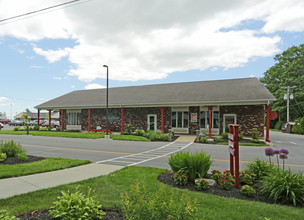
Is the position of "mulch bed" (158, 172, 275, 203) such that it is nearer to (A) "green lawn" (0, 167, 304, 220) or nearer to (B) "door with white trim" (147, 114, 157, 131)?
(A) "green lawn" (0, 167, 304, 220)

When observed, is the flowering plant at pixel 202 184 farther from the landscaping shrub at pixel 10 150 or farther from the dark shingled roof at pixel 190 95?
the dark shingled roof at pixel 190 95

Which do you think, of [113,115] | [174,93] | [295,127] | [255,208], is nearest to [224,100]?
[174,93]

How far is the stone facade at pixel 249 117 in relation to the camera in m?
19.4

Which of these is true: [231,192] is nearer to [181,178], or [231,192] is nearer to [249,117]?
[181,178]

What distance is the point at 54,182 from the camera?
5.71 m

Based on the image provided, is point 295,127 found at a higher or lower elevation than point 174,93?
lower

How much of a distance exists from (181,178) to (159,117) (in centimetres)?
1825

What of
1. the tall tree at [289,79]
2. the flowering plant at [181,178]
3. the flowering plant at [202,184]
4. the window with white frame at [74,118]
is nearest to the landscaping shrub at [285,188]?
the flowering plant at [202,184]

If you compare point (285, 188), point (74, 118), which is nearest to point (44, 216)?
point (285, 188)

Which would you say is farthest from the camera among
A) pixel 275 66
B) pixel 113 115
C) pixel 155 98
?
pixel 275 66

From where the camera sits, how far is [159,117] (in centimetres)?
2372

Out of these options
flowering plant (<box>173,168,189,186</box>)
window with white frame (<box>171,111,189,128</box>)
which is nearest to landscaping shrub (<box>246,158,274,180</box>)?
flowering plant (<box>173,168,189,186</box>)

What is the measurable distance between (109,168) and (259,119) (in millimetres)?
16724

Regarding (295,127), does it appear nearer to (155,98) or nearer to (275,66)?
(155,98)
